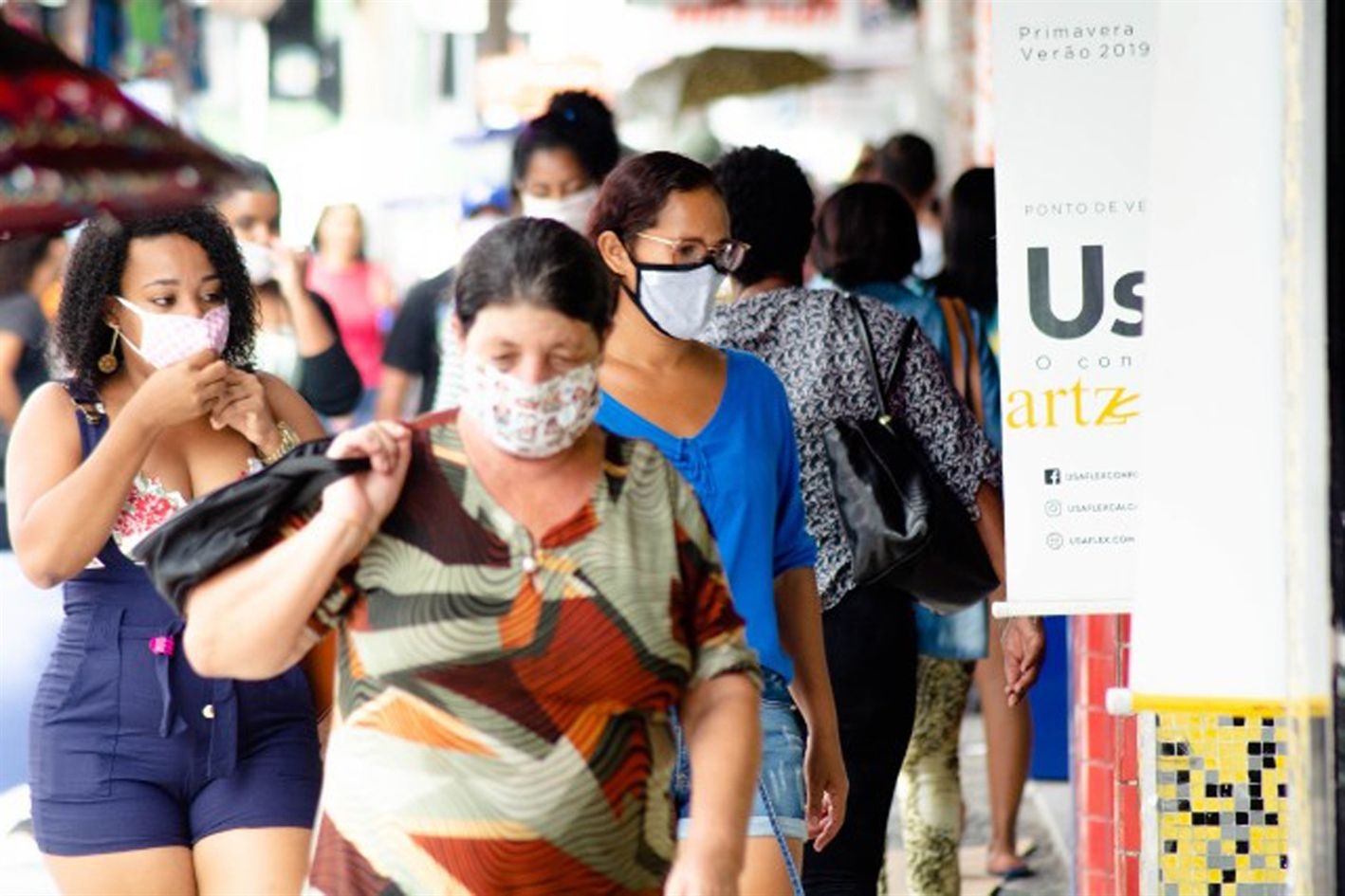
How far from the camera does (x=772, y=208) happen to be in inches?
237

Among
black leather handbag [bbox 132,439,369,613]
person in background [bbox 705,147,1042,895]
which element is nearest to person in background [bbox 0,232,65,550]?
person in background [bbox 705,147,1042,895]

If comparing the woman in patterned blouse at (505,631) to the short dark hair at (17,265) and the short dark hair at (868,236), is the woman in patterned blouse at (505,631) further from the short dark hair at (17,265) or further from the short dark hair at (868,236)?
the short dark hair at (17,265)

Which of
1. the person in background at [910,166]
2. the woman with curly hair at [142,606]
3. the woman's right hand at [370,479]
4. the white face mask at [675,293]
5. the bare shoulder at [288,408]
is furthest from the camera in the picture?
the person in background at [910,166]

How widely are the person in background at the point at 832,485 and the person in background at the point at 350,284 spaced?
297 inches

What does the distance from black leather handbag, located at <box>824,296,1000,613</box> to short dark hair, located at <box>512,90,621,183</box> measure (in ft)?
7.13

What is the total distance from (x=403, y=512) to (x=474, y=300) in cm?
32

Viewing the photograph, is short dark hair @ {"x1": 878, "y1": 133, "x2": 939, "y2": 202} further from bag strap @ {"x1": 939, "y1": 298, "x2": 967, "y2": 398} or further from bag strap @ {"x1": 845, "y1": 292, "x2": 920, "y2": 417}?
bag strap @ {"x1": 845, "y1": 292, "x2": 920, "y2": 417}

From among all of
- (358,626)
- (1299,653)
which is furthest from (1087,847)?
(358,626)

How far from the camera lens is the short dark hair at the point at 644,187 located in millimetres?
5031

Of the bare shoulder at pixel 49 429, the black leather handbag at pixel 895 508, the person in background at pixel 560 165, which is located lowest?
the black leather handbag at pixel 895 508

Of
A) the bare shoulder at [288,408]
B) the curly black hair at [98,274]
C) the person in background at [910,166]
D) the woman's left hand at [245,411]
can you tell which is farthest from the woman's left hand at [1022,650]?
the person in background at [910,166]

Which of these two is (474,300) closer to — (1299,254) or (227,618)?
(227,618)

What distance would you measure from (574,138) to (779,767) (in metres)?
3.15

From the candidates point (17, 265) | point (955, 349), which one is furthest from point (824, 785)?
point (17, 265)
